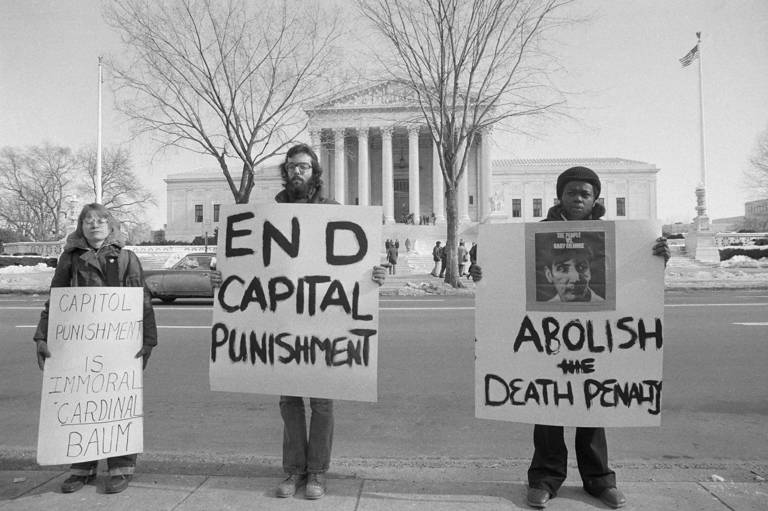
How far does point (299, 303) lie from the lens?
11.0 ft

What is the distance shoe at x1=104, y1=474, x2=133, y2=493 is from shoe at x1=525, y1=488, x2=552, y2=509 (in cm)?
223

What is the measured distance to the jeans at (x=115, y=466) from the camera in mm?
3291

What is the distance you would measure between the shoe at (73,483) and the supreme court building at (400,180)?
150 ft

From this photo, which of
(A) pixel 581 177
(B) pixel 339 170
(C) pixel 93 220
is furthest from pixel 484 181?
(C) pixel 93 220

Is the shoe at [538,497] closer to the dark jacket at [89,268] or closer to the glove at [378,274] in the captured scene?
the glove at [378,274]

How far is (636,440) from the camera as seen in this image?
4.33m

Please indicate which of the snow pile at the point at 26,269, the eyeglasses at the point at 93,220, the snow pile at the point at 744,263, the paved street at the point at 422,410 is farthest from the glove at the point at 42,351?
the snow pile at the point at 744,263

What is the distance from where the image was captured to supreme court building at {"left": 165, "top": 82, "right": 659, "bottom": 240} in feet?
188

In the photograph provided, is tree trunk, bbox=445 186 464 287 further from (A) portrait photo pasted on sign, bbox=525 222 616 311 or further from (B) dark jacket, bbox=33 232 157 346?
(B) dark jacket, bbox=33 232 157 346

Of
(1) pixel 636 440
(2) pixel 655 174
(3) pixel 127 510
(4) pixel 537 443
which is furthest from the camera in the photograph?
(2) pixel 655 174

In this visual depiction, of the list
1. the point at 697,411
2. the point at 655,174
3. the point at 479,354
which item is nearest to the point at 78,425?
the point at 479,354

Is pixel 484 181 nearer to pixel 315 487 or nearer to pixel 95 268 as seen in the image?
pixel 95 268

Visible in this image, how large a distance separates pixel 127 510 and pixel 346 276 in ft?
5.45

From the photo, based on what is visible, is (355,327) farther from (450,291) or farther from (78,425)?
(450,291)
